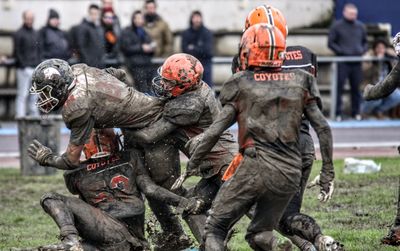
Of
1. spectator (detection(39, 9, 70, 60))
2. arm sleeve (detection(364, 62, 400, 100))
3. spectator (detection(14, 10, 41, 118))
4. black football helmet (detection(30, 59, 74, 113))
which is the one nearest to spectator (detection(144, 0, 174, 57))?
spectator (detection(39, 9, 70, 60))

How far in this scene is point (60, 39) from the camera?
22453 mm

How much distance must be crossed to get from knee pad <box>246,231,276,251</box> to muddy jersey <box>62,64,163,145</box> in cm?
166

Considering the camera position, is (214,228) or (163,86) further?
(163,86)

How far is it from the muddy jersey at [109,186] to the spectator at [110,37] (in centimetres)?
1178

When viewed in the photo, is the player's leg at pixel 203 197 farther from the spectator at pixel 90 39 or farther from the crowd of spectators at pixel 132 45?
the spectator at pixel 90 39

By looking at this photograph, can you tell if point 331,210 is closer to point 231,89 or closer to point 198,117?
point 198,117

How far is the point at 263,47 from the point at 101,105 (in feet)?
5.74

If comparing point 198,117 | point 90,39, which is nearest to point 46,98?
point 198,117

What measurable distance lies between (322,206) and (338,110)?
9.57 metres

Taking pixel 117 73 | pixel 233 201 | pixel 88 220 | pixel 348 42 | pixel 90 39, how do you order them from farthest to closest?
pixel 348 42 → pixel 90 39 → pixel 117 73 → pixel 88 220 → pixel 233 201

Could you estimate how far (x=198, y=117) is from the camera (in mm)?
10523

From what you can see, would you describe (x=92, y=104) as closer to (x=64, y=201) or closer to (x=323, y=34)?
(x=64, y=201)

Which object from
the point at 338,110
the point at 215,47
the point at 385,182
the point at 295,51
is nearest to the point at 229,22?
the point at 215,47

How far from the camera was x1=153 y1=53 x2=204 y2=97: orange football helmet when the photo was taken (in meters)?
10.5
